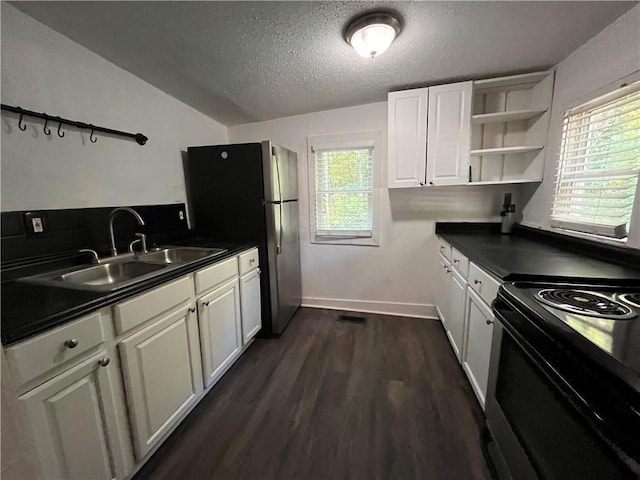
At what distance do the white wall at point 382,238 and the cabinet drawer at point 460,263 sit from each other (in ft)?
2.11

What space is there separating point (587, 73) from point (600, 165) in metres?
0.58

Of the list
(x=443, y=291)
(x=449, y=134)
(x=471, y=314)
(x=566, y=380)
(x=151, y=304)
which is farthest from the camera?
(x=443, y=291)

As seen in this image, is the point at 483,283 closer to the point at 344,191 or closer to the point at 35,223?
the point at 344,191

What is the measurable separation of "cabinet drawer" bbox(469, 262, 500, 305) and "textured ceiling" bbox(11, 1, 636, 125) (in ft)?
4.35

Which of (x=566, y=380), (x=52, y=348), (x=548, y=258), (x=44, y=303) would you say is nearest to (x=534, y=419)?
(x=566, y=380)

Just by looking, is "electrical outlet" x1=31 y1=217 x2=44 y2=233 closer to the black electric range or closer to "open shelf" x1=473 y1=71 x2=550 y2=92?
the black electric range

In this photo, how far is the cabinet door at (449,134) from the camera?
2.07 m

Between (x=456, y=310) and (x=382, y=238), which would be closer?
(x=456, y=310)

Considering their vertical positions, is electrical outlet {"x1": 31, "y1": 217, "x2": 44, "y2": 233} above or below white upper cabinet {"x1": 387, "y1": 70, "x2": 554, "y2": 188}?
below

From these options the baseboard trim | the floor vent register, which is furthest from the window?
the floor vent register

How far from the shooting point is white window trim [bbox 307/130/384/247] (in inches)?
104

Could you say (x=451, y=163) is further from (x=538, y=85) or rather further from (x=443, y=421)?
(x=443, y=421)

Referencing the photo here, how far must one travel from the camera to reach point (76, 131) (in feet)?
5.08

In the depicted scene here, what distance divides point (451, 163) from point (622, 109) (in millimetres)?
938
